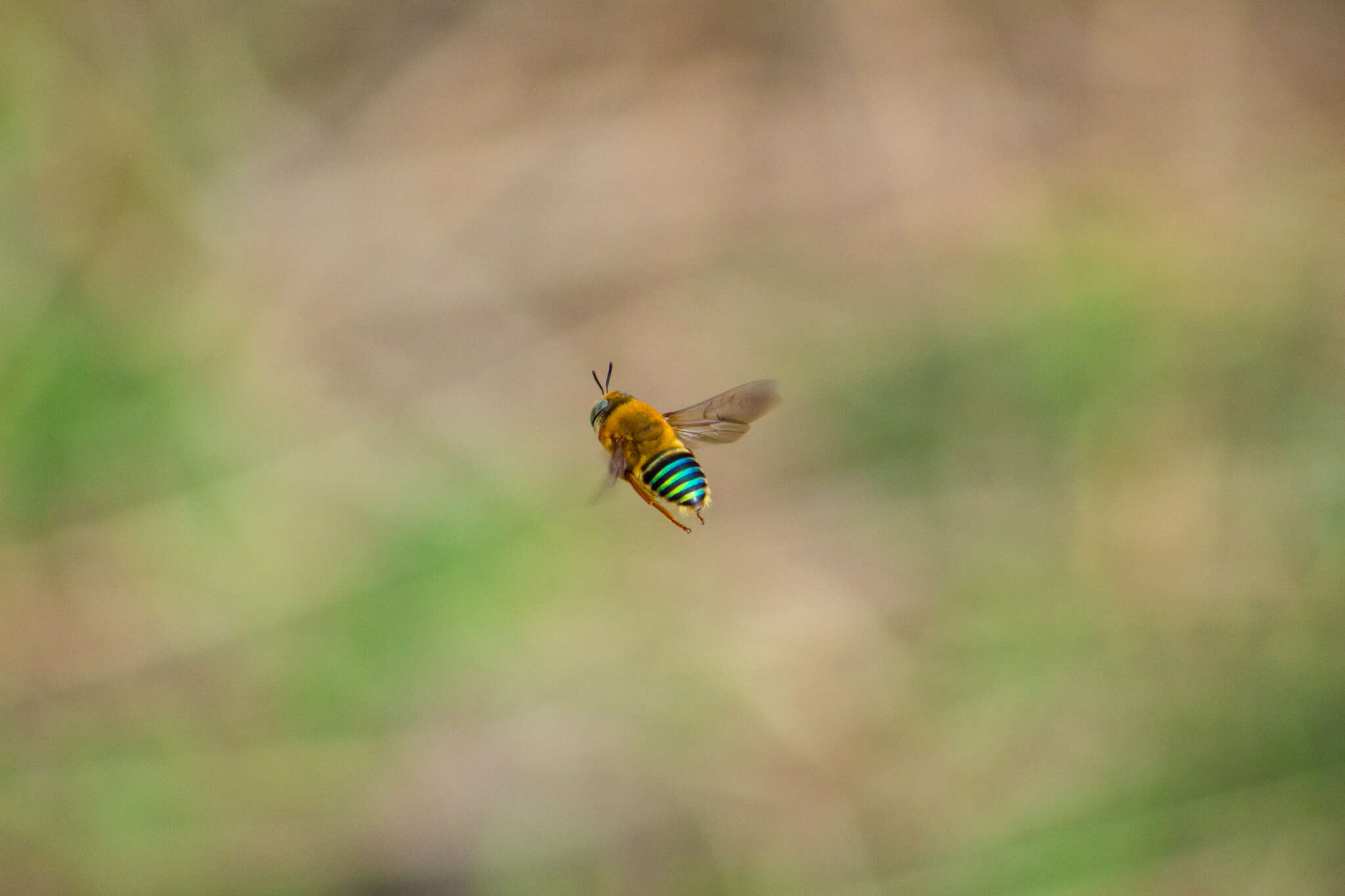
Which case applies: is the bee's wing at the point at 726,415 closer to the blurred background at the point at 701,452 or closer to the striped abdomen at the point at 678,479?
the striped abdomen at the point at 678,479

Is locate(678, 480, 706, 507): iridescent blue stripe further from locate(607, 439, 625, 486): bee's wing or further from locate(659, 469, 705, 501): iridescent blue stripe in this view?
locate(607, 439, 625, 486): bee's wing

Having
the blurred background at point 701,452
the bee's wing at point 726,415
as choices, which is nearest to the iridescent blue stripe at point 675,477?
the bee's wing at point 726,415

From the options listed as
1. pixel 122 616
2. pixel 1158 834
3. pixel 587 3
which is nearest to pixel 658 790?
pixel 1158 834

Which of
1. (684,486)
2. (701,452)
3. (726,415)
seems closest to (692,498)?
(684,486)

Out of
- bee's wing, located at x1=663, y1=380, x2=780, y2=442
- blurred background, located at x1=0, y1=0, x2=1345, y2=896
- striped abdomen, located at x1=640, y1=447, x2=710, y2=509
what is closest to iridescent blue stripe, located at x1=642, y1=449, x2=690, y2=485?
striped abdomen, located at x1=640, y1=447, x2=710, y2=509

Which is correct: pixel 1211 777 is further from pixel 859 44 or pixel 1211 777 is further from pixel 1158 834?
pixel 859 44

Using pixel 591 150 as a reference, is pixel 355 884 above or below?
below

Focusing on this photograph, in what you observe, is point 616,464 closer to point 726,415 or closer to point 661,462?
point 661,462
